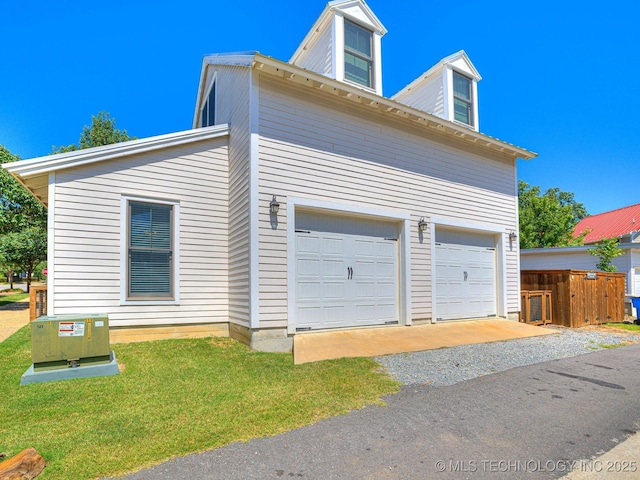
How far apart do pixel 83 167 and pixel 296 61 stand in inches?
267

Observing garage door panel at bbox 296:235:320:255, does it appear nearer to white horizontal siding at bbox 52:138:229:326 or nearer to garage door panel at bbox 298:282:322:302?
garage door panel at bbox 298:282:322:302

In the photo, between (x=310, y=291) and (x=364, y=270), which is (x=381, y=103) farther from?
(x=310, y=291)

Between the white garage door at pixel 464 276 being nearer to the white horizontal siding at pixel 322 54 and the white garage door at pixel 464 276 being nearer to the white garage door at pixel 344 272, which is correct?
the white garage door at pixel 344 272

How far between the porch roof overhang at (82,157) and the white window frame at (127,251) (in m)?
0.87

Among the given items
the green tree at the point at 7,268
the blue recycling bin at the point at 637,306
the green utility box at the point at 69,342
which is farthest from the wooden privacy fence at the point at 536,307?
the green tree at the point at 7,268

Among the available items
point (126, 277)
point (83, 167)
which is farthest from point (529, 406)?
Result: point (83, 167)

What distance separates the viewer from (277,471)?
105 inches

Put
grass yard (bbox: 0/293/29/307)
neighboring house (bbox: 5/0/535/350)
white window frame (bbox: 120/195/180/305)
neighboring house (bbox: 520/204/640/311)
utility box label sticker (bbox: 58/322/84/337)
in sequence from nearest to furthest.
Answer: utility box label sticker (bbox: 58/322/84/337) < neighboring house (bbox: 5/0/535/350) < white window frame (bbox: 120/195/180/305) < neighboring house (bbox: 520/204/640/311) < grass yard (bbox: 0/293/29/307)

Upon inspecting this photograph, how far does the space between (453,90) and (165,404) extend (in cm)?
1102

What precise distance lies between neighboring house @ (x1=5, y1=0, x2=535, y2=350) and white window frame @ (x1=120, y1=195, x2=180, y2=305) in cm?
2

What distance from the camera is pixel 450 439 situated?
10.5ft

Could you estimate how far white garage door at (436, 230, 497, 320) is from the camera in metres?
9.29

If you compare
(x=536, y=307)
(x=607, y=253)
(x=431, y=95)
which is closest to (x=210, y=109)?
(x=431, y=95)

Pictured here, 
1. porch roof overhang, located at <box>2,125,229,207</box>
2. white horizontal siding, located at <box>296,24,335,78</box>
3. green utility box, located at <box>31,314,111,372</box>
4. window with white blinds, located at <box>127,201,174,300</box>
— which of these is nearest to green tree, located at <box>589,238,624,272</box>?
white horizontal siding, located at <box>296,24,335,78</box>
